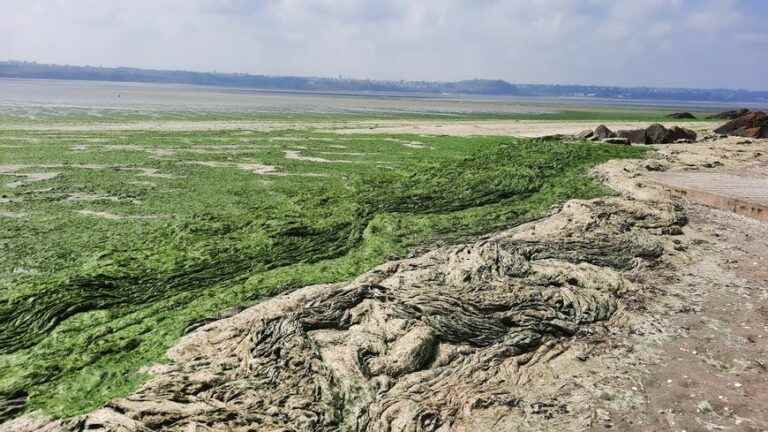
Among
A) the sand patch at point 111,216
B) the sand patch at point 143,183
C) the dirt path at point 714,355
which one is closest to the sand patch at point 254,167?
the sand patch at point 143,183

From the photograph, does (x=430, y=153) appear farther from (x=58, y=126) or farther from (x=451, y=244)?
(x=58, y=126)

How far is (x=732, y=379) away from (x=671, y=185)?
9089 millimetres

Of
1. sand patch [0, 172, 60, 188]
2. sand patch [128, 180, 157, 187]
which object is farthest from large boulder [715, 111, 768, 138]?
sand patch [0, 172, 60, 188]

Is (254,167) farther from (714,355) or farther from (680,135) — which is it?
(680,135)

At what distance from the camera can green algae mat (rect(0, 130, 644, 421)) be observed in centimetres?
533

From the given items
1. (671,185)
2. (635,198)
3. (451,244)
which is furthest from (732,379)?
(671,185)

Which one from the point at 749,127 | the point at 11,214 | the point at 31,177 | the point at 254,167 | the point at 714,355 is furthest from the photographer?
the point at 749,127

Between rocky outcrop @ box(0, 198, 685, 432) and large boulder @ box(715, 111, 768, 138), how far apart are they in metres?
22.0

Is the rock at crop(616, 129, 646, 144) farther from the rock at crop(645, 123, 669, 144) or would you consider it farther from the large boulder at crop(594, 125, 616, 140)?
the large boulder at crop(594, 125, 616, 140)

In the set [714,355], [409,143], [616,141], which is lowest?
[714,355]

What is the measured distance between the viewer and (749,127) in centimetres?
2525

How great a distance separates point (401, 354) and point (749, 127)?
26.8m

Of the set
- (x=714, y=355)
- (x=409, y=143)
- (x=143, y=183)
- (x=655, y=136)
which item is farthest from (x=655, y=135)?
(x=714, y=355)

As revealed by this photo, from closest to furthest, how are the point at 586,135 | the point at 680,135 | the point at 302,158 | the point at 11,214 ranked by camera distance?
the point at 11,214, the point at 302,158, the point at 680,135, the point at 586,135
